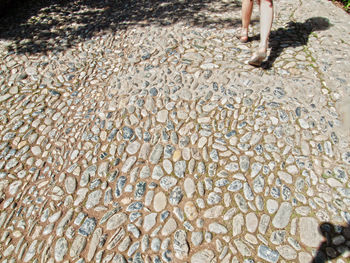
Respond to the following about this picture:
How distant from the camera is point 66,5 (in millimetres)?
7078

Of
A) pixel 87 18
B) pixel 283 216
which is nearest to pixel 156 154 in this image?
pixel 283 216

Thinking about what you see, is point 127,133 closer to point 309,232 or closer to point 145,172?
point 145,172

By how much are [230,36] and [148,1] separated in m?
2.95

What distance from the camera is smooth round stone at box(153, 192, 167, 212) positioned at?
9.22 feet

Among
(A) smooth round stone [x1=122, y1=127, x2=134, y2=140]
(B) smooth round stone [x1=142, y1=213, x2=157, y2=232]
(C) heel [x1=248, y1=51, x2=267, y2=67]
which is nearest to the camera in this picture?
(B) smooth round stone [x1=142, y1=213, x2=157, y2=232]

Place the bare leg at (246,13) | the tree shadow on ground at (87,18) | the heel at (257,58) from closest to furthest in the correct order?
the heel at (257,58) < the bare leg at (246,13) < the tree shadow on ground at (87,18)

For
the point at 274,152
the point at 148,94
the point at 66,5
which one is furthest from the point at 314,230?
the point at 66,5

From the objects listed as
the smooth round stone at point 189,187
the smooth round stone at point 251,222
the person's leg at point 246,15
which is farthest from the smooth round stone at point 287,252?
the person's leg at point 246,15

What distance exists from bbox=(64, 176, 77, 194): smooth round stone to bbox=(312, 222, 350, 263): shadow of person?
258 cm

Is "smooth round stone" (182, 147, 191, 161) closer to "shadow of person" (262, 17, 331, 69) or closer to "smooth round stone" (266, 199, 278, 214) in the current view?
"smooth round stone" (266, 199, 278, 214)

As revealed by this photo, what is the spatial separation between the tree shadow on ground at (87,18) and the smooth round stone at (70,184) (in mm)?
3364

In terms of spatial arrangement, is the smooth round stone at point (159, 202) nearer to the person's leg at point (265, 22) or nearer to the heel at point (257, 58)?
the heel at point (257, 58)

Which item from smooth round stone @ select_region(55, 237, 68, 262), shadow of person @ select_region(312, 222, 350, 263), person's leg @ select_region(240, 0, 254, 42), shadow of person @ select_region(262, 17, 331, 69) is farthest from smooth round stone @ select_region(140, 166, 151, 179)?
person's leg @ select_region(240, 0, 254, 42)

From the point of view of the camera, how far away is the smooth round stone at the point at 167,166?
3.11 metres
